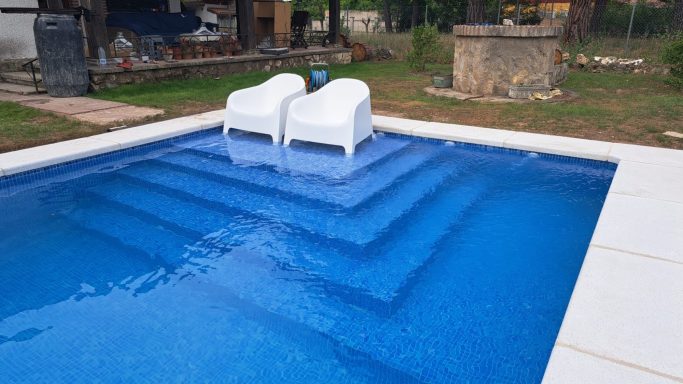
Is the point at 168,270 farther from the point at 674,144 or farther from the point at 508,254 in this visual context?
the point at 674,144

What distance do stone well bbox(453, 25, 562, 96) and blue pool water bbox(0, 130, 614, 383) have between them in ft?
12.7

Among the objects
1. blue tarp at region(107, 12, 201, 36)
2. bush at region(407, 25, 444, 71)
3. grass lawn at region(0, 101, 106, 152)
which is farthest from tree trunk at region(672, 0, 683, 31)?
grass lawn at region(0, 101, 106, 152)

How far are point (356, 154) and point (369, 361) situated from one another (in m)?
3.34

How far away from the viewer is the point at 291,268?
10.1 ft

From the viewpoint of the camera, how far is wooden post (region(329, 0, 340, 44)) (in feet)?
47.6

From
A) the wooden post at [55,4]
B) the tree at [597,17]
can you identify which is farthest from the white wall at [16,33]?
the tree at [597,17]

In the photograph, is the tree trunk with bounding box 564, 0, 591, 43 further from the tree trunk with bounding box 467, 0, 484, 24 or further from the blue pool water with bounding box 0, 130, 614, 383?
the blue pool water with bounding box 0, 130, 614, 383

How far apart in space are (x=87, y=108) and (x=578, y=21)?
13401 mm

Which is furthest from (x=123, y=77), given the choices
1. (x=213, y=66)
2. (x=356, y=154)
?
(x=356, y=154)

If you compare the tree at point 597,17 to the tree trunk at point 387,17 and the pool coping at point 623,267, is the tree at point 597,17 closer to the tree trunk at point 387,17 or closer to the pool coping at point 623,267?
the pool coping at point 623,267

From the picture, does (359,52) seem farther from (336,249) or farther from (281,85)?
(336,249)

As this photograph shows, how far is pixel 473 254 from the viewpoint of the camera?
3.31m

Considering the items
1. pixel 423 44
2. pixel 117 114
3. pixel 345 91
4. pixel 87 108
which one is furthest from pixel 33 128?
pixel 423 44

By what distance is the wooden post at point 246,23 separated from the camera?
11.7 meters
